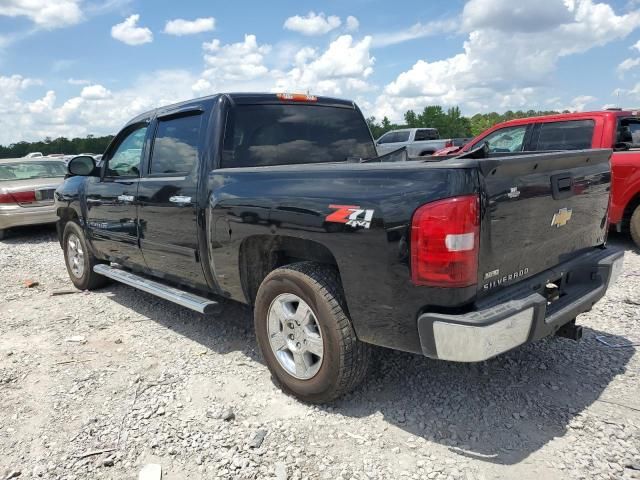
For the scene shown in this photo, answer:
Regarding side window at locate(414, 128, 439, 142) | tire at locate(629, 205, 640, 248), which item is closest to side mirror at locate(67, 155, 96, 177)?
tire at locate(629, 205, 640, 248)

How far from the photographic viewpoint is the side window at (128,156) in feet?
15.4

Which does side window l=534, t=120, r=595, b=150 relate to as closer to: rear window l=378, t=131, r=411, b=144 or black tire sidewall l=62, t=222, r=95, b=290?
black tire sidewall l=62, t=222, r=95, b=290

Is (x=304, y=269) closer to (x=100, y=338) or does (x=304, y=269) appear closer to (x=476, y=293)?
(x=476, y=293)

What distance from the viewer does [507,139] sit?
24.0 ft

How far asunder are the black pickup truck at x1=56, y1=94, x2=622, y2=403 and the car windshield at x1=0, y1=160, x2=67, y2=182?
23.1 feet

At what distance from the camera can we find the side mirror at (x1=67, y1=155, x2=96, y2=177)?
512cm

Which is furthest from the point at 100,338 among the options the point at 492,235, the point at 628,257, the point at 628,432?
the point at 628,257

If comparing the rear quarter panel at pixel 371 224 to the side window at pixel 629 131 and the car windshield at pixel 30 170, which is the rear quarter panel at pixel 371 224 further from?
the car windshield at pixel 30 170

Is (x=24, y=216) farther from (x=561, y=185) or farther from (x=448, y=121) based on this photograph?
(x=448, y=121)

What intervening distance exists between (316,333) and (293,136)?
69.4 inches

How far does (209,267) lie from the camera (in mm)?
3787

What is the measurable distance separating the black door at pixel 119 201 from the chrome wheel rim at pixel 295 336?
1.97m

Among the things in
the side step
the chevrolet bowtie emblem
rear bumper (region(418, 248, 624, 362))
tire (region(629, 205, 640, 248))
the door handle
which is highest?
the door handle

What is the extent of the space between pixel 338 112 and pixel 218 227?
5.54ft
